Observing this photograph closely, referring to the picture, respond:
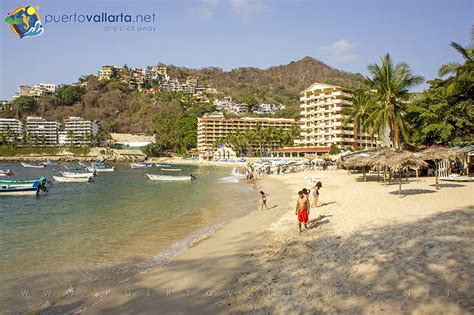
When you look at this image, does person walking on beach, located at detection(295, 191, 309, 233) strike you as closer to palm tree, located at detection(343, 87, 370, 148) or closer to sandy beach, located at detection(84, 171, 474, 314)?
sandy beach, located at detection(84, 171, 474, 314)

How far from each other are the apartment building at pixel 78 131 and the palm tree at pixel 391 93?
135 m

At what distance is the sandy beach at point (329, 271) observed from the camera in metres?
6.32

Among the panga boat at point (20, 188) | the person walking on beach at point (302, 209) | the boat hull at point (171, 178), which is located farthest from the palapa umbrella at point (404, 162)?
the boat hull at point (171, 178)

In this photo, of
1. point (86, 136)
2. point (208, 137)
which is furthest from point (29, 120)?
point (208, 137)

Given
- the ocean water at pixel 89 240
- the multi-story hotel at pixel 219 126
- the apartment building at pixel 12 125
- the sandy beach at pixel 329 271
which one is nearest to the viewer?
the sandy beach at pixel 329 271

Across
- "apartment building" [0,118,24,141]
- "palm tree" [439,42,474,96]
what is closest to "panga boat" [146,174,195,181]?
"palm tree" [439,42,474,96]

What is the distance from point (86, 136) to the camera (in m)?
146

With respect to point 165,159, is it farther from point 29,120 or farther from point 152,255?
point 152,255

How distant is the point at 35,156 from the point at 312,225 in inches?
5619

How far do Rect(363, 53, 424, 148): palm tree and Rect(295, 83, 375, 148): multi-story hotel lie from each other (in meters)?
47.9

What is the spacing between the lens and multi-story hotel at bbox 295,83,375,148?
8288 cm

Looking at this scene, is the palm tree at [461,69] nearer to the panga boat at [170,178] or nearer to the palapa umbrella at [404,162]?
the palapa umbrella at [404,162]

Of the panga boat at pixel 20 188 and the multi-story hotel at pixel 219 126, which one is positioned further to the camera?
the multi-story hotel at pixel 219 126

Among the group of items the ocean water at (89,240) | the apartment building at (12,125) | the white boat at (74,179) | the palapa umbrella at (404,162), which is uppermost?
the apartment building at (12,125)
